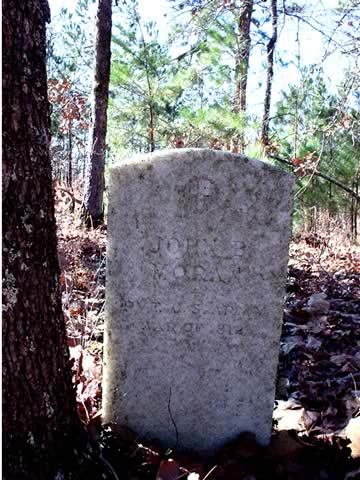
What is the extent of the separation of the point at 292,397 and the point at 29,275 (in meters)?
1.79

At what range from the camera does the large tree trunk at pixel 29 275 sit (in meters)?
1.51

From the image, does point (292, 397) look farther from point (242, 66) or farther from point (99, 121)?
point (242, 66)

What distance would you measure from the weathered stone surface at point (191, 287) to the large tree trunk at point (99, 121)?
558 centimetres

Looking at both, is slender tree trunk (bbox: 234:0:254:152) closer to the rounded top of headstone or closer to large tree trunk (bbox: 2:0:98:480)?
the rounded top of headstone

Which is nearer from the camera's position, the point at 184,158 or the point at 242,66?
the point at 184,158

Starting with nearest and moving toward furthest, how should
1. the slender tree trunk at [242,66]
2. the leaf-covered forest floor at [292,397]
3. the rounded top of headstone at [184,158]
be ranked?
1. the leaf-covered forest floor at [292,397]
2. the rounded top of headstone at [184,158]
3. the slender tree trunk at [242,66]

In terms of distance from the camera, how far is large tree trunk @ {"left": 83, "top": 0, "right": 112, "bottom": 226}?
25.7 feet

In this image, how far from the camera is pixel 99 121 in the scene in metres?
8.07

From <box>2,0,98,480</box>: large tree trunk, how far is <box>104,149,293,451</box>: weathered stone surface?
Result: 0.52m

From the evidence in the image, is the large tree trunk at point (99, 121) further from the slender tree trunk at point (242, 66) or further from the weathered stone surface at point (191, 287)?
the weathered stone surface at point (191, 287)

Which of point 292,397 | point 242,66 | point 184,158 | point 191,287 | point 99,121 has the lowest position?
point 292,397

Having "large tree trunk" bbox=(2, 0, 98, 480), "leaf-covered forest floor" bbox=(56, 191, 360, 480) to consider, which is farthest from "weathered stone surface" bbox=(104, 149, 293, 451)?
"large tree trunk" bbox=(2, 0, 98, 480)

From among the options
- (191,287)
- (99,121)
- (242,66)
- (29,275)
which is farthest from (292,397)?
(242,66)

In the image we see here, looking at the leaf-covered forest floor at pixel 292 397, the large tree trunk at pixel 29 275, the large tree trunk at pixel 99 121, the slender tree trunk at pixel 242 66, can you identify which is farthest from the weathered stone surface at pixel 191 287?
the slender tree trunk at pixel 242 66
